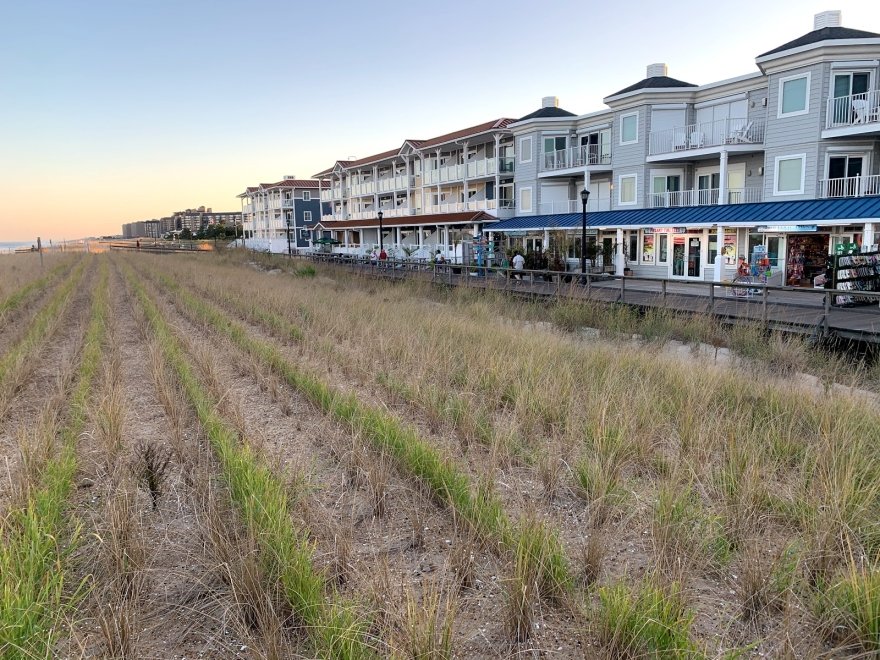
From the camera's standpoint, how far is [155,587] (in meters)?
3.66

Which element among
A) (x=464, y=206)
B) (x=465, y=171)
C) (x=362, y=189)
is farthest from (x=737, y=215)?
(x=362, y=189)

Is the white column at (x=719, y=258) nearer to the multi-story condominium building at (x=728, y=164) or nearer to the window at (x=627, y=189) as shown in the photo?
the multi-story condominium building at (x=728, y=164)

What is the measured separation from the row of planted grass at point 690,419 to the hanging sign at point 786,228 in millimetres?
15382

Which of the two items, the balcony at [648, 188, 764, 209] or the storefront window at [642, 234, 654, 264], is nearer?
the balcony at [648, 188, 764, 209]

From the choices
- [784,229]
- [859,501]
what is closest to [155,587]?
[859,501]

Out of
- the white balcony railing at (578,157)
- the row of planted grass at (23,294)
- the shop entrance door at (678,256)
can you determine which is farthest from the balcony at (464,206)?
the row of planted grass at (23,294)

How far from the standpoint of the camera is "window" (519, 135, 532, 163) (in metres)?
36.8

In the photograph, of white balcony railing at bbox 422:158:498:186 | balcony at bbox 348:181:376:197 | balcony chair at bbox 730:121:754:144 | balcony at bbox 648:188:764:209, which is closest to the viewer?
balcony chair at bbox 730:121:754:144

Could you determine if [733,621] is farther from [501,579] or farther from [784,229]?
[784,229]

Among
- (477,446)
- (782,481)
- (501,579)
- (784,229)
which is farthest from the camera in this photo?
(784,229)

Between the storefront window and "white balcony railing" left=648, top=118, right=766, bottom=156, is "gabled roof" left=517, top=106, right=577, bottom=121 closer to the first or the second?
"white balcony railing" left=648, top=118, right=766, bottom=156

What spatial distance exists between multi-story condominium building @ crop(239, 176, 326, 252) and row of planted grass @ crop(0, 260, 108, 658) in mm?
68547

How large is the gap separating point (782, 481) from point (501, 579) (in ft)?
9.37

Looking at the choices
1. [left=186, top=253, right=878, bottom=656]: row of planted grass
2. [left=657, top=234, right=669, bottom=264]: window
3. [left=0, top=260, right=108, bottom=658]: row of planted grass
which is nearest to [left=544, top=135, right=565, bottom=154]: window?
[left=657, top=234, right=669, bottom=264]: window
